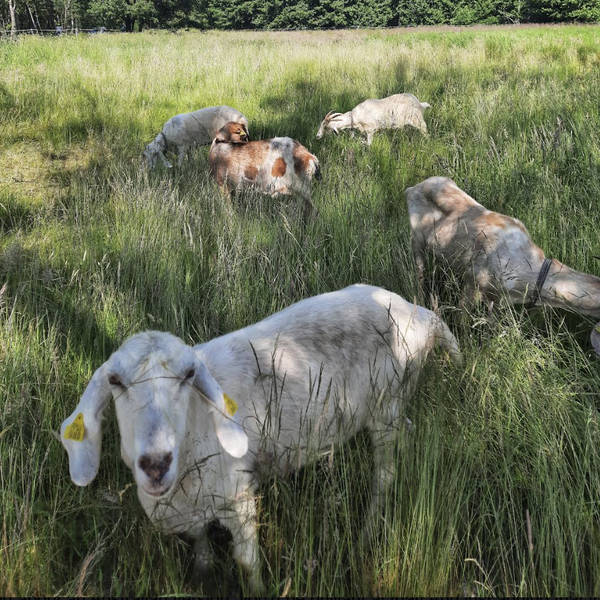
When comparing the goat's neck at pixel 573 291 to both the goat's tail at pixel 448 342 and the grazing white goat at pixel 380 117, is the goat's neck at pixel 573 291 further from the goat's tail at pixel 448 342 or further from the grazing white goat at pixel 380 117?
the grazing white goat at pixel 380 117

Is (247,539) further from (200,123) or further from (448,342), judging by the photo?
(200,123)

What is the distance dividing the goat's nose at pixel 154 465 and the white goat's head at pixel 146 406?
1 centimetres

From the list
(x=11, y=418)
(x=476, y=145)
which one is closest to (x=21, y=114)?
(x=476, y=145)

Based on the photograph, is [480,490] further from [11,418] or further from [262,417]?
[11,418]

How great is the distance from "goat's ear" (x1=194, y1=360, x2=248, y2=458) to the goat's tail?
1193 mm

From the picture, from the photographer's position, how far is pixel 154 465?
5.02 ft

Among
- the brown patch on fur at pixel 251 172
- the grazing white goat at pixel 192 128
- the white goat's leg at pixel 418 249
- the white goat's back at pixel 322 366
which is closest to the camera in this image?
the white goat's back at pixel 322 366

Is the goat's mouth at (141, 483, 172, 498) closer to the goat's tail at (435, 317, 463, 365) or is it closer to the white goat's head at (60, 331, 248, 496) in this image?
Result: the white goat's head at (60, 331, 248, 496)

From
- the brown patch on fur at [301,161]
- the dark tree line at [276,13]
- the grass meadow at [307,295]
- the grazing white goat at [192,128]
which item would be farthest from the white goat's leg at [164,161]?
the dark tree line at [276,13]

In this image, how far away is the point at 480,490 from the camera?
2.06 m

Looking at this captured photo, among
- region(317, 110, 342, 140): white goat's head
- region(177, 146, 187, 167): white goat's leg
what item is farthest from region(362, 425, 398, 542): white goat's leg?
region(317, 110, 342, 140): white goat's head

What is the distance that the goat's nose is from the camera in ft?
5.01

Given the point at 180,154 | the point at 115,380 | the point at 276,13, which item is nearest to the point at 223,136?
the point at 180,154

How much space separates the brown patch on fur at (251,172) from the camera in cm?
573
